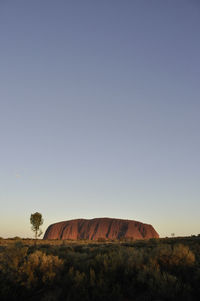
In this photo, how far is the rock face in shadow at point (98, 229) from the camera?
140 meters

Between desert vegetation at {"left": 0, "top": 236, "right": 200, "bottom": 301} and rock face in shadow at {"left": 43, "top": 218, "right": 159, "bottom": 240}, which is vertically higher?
desert vegetation at {"left": 0, "top": 236, "right": 200, "bottom": 301}

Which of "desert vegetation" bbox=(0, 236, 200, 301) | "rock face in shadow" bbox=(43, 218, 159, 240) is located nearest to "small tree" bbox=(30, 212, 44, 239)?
"desert vegetation" bbox=(0, 236, 200, 301)

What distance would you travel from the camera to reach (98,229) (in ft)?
474

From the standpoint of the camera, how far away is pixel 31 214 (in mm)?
57375

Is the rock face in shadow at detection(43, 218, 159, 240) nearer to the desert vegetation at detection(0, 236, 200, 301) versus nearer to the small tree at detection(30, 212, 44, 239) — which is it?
the small tree at detection(30, 212, 44, 239)

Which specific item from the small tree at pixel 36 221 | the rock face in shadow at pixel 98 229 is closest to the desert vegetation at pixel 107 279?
the small tree at pixel 36 221

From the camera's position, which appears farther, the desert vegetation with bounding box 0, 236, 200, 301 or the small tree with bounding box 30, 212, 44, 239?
the small tree with bounding box 30, 212, 44, 239

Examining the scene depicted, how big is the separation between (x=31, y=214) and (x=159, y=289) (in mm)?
55871

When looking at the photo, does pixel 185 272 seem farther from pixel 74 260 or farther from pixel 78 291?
pixel 74 260

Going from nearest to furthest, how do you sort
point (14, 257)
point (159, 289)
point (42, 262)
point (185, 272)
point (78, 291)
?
1. point (159, 289)
2. point (78, 291)
3. point (185, 272)
4. point (42, 262)
5. point (14, 257)

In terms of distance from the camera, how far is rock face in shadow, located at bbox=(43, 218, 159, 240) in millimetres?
139500

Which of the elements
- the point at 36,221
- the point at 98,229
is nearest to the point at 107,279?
the point at 36,221

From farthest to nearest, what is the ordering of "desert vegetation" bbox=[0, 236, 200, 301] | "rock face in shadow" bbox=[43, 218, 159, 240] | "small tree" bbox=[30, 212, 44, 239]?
1. "rock face in shadow" bbox=[43, 218, 159, 240]
2. "small tree" bbox=[30, 212, 44, 239]
3. "desert vegetation" bbox=[0, 236, 200, 301]

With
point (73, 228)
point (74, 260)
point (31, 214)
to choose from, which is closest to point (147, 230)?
point (73, 228)
